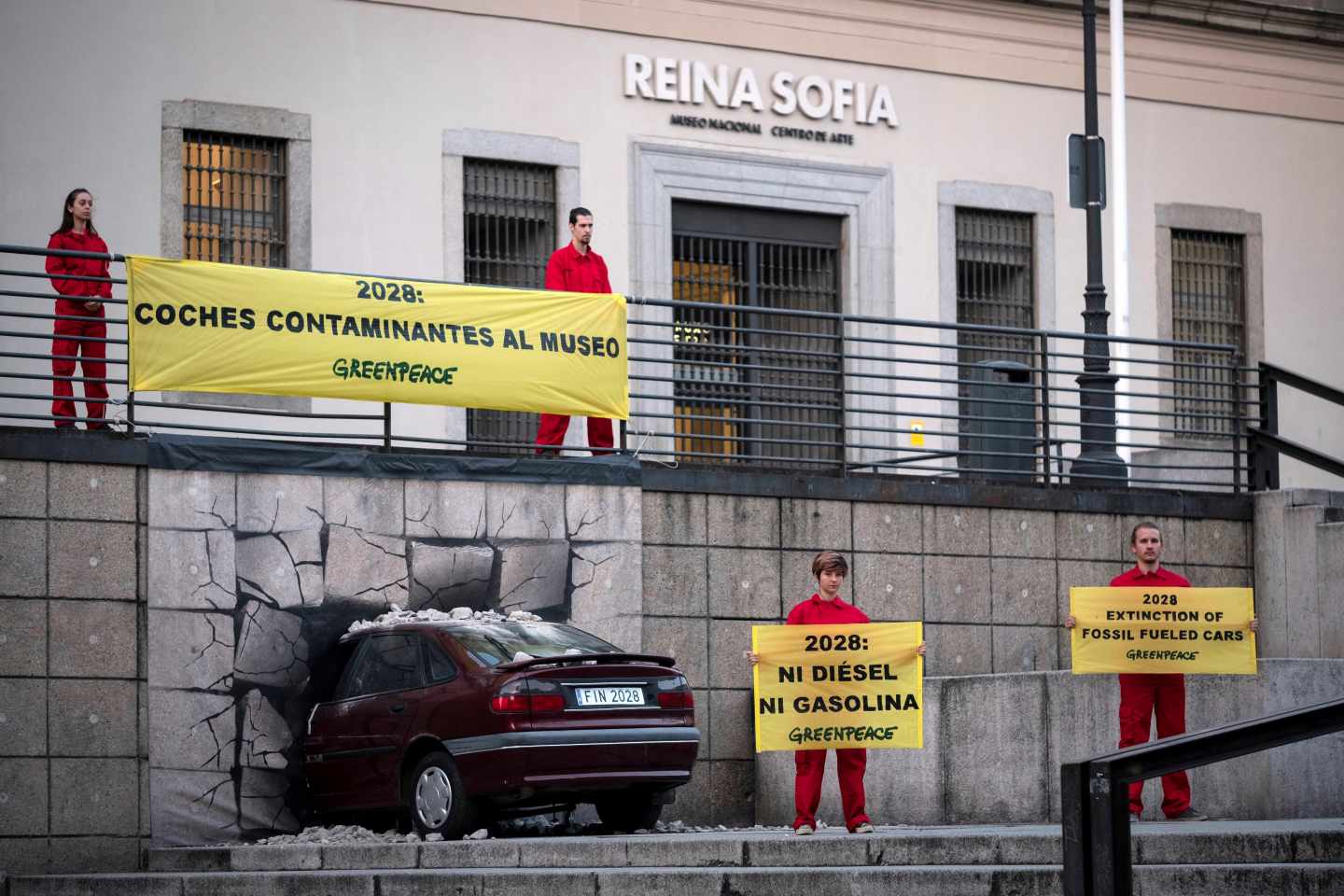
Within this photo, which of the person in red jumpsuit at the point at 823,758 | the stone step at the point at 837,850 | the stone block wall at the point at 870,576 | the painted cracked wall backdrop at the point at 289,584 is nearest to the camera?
the stone step at the point at 837,850

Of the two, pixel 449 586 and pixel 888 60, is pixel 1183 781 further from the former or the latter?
pixel 888 60

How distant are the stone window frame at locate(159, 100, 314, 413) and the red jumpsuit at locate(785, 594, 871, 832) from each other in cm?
734

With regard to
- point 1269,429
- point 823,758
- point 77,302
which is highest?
point 77,302

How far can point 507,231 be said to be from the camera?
877 inches

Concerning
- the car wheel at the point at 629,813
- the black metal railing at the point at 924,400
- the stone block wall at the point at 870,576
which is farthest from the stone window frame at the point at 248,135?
the car wheel at the point at 629,813

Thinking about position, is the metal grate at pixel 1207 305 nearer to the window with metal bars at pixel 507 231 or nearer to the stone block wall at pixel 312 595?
the stone block wall at pixel 312 595

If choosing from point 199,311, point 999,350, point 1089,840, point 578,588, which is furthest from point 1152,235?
point 1089,840

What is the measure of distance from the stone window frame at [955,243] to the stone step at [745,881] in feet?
38.6

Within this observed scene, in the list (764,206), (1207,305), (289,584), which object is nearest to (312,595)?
(289,584)

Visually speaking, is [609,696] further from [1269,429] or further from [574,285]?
[1269,429]

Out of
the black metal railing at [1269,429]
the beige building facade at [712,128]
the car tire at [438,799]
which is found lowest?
the car tire at [438,799]

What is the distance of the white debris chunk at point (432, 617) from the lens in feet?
53.3

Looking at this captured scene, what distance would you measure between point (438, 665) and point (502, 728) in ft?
3.10

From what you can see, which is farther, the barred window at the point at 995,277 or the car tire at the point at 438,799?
the barred window at the point at 995,277
